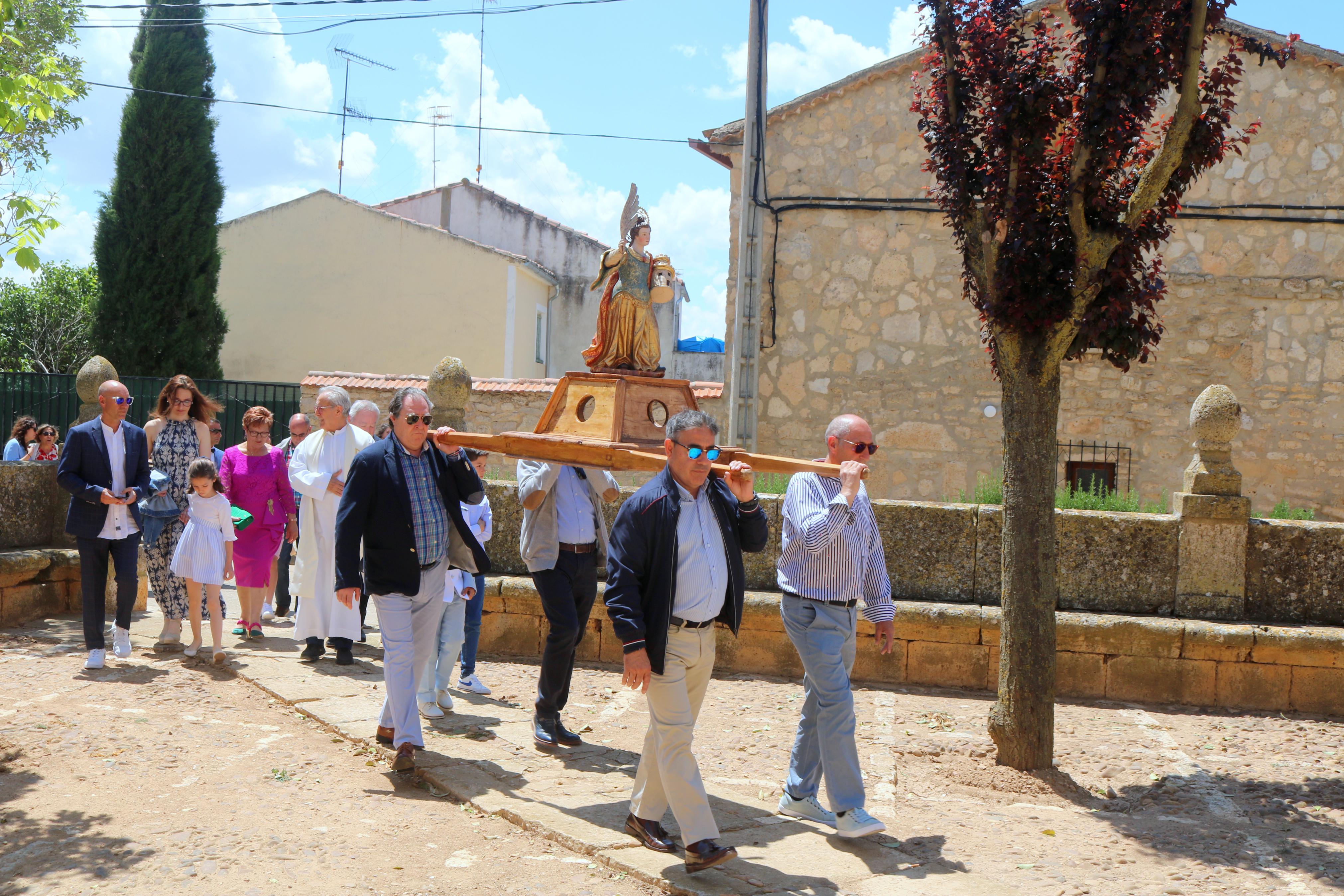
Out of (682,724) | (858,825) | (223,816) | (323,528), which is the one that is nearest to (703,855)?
(682,724)

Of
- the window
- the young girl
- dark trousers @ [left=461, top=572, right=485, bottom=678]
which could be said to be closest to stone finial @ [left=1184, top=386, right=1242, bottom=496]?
dark trousers @ [left=461, top=572, right=485, bottom=678]

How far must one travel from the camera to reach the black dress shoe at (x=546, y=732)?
5730 millimetres

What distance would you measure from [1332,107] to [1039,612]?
10857 mm

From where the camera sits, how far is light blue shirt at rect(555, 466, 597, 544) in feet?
19.0

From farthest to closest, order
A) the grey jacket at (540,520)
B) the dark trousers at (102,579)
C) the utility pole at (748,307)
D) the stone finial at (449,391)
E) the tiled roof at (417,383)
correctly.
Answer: the tiled roof at (417,383) → the utility pole at (748,307) → the stone finial at (449,391) → the dark trousers at (102,579) → the grey jacket at (540,520)

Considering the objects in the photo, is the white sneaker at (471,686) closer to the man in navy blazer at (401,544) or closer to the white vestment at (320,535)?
the white vestment at (320,535)

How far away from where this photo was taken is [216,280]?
24.2 metres

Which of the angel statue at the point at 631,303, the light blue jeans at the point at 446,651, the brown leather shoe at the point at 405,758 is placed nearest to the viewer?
the brown leather shoe at the point at 405,758

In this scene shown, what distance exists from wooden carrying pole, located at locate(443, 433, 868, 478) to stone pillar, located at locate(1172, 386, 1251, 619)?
14.0ft

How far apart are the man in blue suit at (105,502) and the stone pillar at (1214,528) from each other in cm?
728

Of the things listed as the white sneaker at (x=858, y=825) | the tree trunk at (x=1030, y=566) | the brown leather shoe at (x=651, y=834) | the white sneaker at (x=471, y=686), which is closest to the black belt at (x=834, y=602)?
the white sneaker at (x=858, y=825)

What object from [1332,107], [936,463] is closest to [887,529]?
[936,463]

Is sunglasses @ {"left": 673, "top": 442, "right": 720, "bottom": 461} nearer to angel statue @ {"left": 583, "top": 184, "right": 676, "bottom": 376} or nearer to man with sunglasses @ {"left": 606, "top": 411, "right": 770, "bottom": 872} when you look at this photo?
man with sunglasses @ {"left": 606, "top": 411, "right": 770, "bottom": 872}

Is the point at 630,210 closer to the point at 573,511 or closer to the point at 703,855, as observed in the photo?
the point at 573,511
